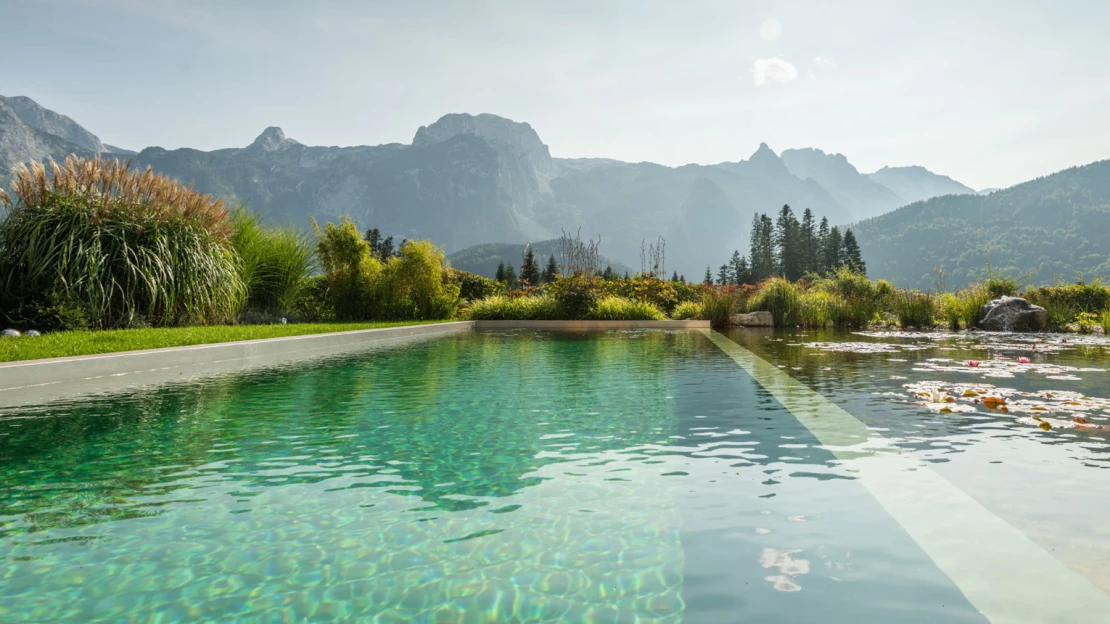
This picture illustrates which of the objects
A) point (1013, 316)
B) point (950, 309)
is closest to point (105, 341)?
point (1013, 316)

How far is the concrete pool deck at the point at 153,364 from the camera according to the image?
5.22 m

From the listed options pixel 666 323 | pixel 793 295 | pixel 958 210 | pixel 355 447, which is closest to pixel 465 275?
pixel 666 323

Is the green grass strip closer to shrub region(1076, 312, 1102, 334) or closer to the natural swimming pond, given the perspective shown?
the natural swimming pond

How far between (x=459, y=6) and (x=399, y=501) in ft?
48.0

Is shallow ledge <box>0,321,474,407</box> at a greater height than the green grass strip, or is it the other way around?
shallow ledge <box>0,321,474,407</box>

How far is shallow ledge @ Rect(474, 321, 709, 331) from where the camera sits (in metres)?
16.8

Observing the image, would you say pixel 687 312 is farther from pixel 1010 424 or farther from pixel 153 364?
pixel 153 364

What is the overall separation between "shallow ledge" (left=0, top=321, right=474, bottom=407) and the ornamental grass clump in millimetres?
2212

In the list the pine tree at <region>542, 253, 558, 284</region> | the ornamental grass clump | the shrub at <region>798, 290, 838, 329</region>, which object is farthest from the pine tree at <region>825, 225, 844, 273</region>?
the ornamental grass clump

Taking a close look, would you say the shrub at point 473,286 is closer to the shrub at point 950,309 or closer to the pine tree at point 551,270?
the pine tree at point 551,270

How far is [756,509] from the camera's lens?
2.54 metres

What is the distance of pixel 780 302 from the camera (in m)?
18.1

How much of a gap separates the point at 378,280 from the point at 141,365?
1067 cm

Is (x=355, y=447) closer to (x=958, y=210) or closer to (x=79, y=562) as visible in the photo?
(x=79, y=562)
